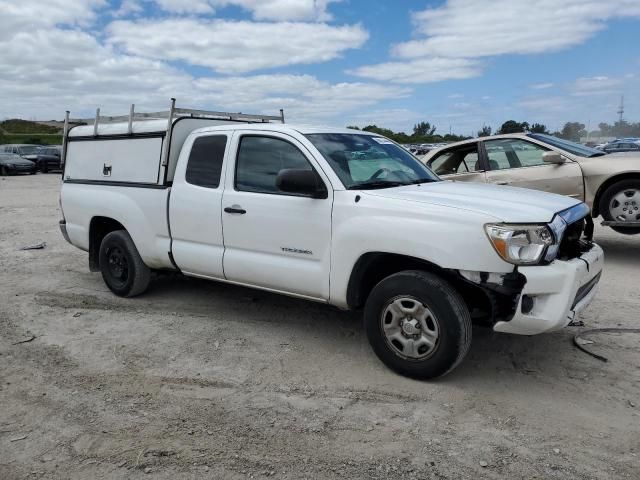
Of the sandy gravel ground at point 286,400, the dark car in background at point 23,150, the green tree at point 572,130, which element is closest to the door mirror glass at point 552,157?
the sandy gravel ground at point 286,400

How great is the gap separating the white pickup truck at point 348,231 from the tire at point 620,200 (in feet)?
11.7

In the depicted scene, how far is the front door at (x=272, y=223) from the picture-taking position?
14.9ft

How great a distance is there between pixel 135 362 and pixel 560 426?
3098 mm

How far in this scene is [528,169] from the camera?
8.38 metres

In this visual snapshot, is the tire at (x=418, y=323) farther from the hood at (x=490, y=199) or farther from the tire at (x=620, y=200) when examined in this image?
the tire at (x=620, y=200)

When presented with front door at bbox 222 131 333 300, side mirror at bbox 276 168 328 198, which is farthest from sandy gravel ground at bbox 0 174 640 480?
side mirror at bbox 276 168 328 198

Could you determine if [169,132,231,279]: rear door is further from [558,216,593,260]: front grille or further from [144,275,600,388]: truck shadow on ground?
[558,216,593,260]: front grille

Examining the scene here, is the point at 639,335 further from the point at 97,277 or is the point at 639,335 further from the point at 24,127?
the point at 24,127

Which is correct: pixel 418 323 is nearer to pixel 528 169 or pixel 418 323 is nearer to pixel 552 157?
pixel 552 157

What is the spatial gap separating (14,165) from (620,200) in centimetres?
3001

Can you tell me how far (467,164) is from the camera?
9078mm

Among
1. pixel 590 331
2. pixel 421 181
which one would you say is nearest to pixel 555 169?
pixel 590 331

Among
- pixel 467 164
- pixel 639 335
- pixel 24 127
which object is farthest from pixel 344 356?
pixel 24 127

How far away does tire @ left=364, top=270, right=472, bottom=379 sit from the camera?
3.88 m
